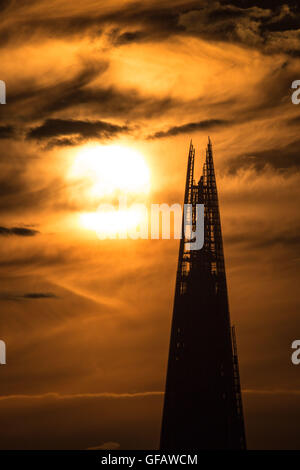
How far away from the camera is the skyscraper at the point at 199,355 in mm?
135125

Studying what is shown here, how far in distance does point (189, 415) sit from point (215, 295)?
17.0 metres

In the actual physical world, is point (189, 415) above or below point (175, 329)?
below

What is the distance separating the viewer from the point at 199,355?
136m

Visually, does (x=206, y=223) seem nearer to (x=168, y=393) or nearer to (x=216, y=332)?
(x=216, y=332)

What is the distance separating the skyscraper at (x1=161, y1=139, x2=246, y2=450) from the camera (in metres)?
135

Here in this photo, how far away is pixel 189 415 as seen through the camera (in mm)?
136375
